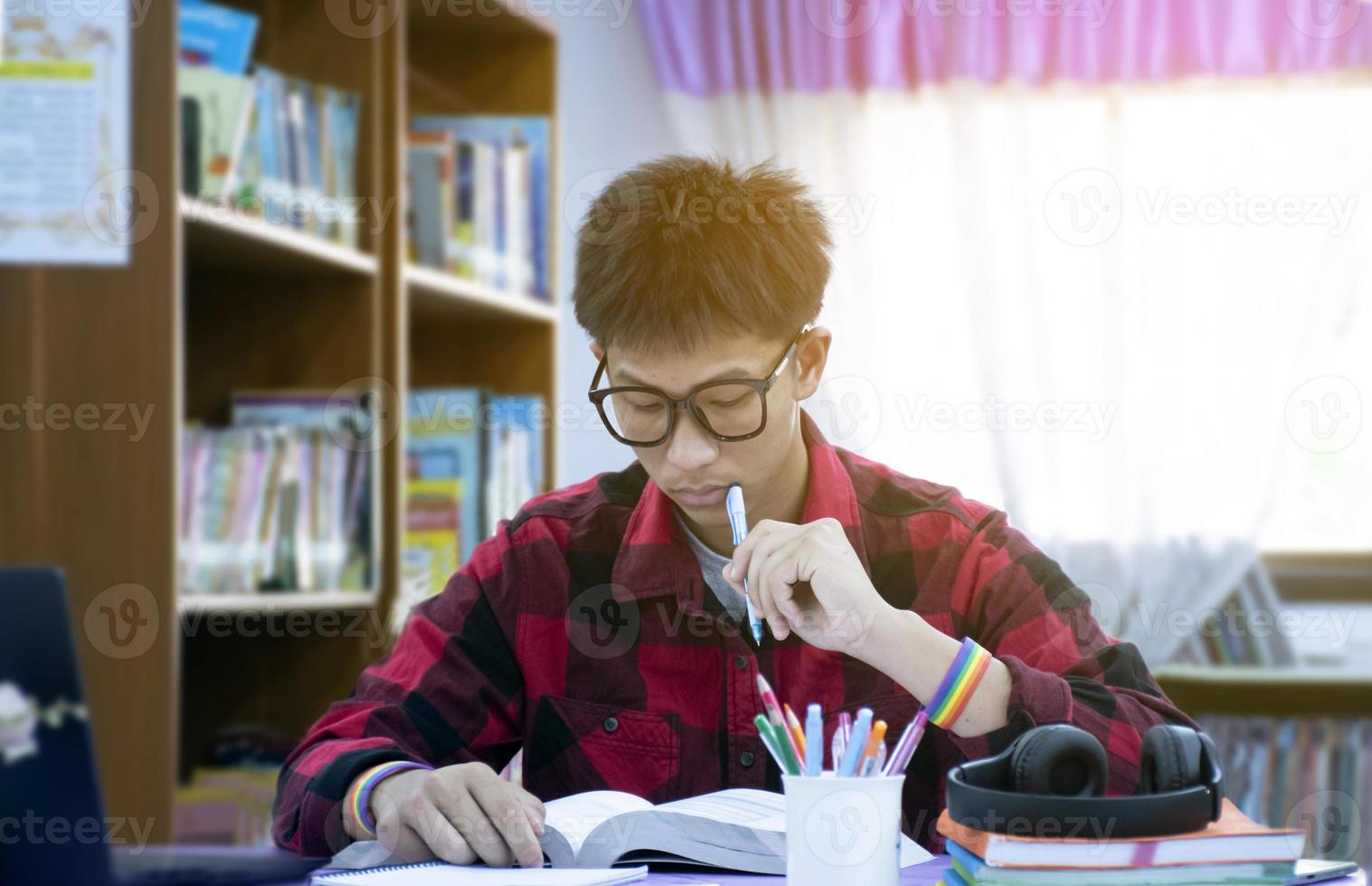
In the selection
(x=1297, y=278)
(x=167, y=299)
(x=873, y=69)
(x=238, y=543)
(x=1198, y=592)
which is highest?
(x=873, y=69)

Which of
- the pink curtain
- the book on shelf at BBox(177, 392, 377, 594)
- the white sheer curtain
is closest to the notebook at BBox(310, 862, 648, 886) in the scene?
the book on shelf at BBox(177, 392, 377, 594)

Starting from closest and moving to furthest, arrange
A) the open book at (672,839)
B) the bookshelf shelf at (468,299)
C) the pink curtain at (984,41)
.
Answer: the open book at (672,839), the bookshelf shelf at (468,299), the pink curtain at (984,41)

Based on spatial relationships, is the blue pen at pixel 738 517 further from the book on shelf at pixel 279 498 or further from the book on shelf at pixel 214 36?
the book on shelf at pixel 214 36

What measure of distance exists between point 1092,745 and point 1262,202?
8.71 ft

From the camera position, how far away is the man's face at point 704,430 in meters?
1.20

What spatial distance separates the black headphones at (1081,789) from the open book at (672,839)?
157 millimetres

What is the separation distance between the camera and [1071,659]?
3.90 feet

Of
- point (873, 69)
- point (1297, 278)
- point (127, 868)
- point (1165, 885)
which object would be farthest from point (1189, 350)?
point (127, 868)

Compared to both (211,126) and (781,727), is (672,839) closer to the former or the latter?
(781,727)

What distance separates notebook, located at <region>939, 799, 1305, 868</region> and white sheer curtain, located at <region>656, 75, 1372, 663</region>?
7.68 feet

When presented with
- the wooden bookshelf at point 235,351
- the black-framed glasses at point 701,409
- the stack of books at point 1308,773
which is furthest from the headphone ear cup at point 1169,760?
the stack of books at point 1308,773

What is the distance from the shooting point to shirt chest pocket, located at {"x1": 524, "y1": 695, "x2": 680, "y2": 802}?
1272mm

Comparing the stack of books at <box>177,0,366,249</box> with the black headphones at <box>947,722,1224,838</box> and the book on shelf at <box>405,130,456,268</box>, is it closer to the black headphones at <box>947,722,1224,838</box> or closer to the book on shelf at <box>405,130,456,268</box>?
the book on shelf at <box>405,130,456,268</box>

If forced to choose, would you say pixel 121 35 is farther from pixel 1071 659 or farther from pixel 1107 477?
pixel 1107 477
